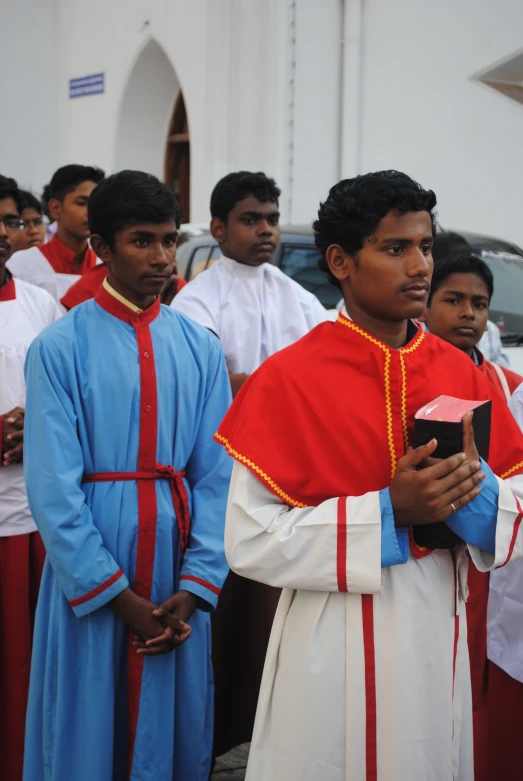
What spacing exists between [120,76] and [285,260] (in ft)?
20.4

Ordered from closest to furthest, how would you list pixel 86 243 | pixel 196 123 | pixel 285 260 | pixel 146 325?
pixel 146 325
pixel 86 243
pixel 285 260
pixel 196 123

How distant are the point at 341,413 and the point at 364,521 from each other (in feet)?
0.82

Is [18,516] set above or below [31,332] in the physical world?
below

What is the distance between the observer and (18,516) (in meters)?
3.43

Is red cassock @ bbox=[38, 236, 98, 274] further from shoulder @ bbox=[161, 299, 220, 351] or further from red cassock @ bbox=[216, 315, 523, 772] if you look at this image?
red cassock @ bbox=[216, 315, 523, 772]

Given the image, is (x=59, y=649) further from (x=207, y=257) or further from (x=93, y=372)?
(x=207, y=257)

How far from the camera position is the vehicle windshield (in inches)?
270

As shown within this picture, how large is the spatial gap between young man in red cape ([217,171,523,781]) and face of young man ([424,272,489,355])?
1.20 metres

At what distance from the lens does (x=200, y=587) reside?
110 inches

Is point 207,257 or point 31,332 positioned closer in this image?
point 31,332

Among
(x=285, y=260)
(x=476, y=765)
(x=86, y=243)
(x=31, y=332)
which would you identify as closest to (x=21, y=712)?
(x=31, y=332)

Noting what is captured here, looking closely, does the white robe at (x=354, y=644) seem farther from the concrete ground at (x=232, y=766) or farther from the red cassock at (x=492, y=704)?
the concrete ground at (x=232, y=766)

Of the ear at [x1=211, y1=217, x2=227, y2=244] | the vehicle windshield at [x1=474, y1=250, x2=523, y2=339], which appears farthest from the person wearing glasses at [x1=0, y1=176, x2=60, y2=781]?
the vehicle windshield at [x1=474, y1=250, x2=523, y2=339]

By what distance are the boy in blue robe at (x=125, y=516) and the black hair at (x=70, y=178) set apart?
A: 88.6 inches
